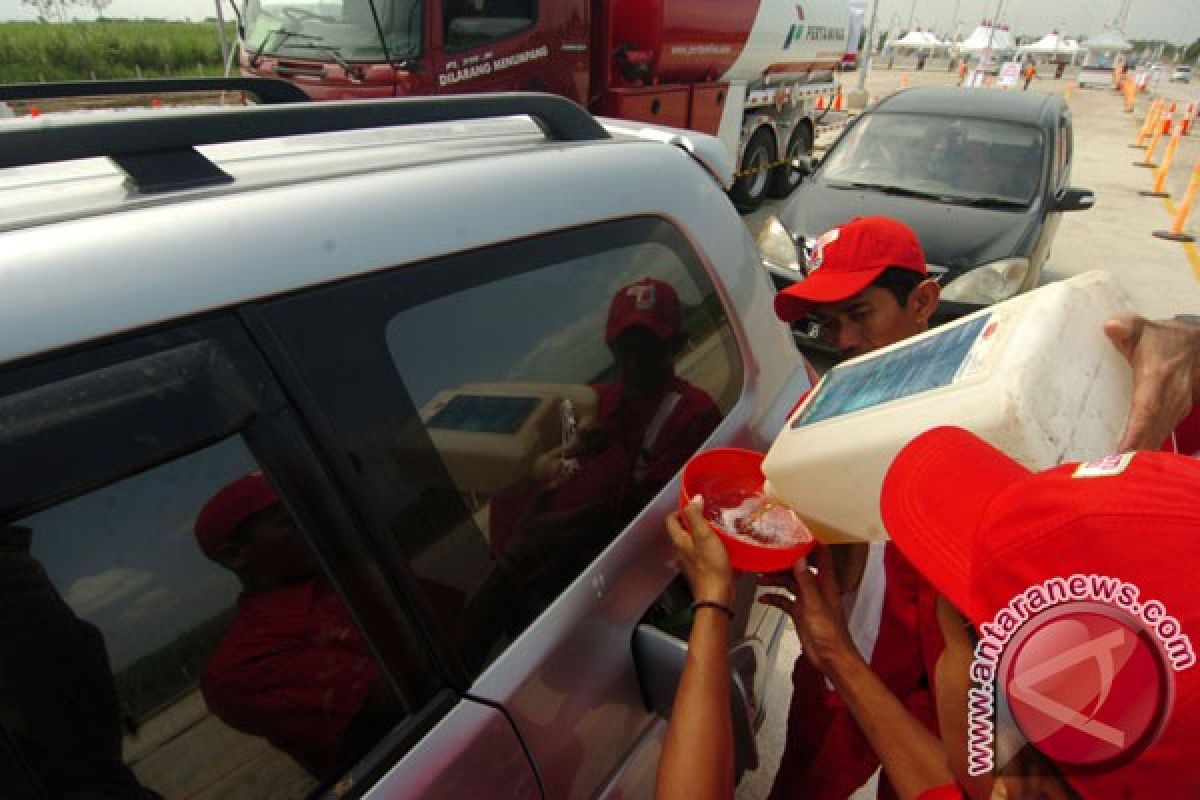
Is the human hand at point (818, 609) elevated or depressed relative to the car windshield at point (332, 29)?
depressed

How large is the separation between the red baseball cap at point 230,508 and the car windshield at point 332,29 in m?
6.26

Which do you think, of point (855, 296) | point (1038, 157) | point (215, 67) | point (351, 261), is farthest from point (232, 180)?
point (215, 67)

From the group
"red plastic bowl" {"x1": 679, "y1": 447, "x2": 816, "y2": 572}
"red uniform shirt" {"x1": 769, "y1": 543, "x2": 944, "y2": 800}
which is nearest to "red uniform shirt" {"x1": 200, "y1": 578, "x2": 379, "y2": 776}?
"red plastic bowl" {"x1": 679, "y1": 447, "x2": 816, "y2": 572}

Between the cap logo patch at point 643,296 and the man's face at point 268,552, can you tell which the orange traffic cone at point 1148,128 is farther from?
the man's face at point 268,552

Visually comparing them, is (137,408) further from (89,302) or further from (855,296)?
(855,296)

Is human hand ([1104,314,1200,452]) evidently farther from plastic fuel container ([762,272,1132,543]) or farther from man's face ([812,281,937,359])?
man's face ([812,281,937,359])

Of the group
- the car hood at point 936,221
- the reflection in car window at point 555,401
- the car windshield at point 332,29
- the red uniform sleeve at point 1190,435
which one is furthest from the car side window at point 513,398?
the car windshield at point 332,29

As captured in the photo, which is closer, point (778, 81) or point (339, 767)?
point (339, 767)

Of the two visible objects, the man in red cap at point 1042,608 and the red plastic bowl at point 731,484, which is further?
the red plastic bowl at point 731,484

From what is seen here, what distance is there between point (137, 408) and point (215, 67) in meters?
48.2

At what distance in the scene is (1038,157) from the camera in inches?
224

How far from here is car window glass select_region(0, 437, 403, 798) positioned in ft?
2.39

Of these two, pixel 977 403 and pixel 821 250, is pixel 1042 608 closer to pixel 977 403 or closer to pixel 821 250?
pixel 977 403

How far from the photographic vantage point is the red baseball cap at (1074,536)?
65cm
